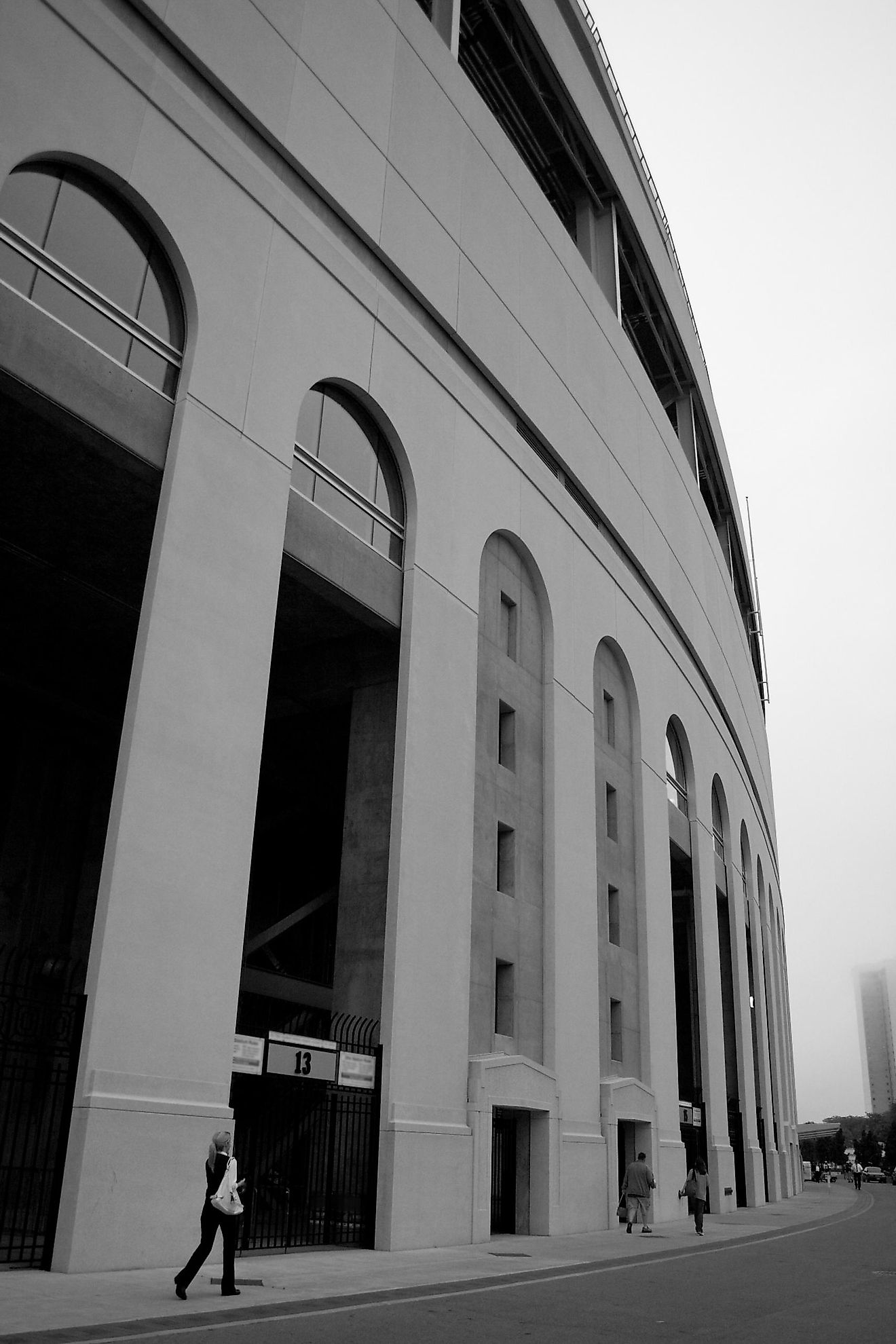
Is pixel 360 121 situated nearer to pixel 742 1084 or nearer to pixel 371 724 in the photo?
pixel 371 724

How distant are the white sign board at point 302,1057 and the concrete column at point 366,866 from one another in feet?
6.32

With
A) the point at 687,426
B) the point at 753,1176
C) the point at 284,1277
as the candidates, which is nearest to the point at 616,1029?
the point at 284,1277

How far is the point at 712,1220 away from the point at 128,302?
2826 cm

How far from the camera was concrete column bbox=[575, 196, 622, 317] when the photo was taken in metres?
36.4

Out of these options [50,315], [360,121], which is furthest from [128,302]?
[360,121]

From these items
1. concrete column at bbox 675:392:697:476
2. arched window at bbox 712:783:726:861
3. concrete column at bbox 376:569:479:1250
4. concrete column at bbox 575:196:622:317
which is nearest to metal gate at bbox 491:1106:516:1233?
concrete column at bbox 376:569:479:1250

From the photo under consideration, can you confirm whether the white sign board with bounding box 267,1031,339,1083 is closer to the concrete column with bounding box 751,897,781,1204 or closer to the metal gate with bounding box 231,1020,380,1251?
the metal gate with bounding box 231,1020,380,1251

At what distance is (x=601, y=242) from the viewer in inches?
1478

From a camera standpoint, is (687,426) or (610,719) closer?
(610,719)

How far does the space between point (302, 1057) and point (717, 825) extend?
104ft

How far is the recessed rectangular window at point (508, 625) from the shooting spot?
80.3ft

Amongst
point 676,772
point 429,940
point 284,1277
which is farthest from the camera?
point 676,772

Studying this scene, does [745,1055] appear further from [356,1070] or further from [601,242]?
[601,242]

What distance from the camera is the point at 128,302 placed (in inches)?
610
